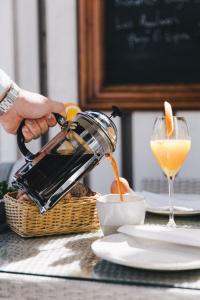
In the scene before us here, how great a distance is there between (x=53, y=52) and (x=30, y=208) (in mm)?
1814

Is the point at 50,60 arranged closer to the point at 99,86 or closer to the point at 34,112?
the point at 99,86

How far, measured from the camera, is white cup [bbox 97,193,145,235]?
109 centimetres

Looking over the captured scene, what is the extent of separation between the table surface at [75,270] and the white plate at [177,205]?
12.2 inches

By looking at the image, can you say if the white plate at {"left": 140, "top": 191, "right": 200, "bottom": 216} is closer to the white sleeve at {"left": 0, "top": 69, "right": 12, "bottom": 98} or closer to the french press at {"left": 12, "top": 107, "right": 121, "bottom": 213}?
the french press at {"left": 12, "top": 107, "right": 121, "bottom": 213}

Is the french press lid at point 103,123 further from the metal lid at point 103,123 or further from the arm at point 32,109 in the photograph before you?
the arm at point 32,109

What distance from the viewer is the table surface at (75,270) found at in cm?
83

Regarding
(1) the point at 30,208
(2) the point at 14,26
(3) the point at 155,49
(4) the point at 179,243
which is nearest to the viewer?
(4) the point at 179,243

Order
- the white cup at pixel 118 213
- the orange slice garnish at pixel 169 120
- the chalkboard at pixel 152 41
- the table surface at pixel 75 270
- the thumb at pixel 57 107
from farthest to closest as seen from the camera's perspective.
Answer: the chalkboard at pixel 152 41, the thumb at pixel 57 107, the orange slice garnish at pixel 169 120, the white cup at pixel 118 213, the table surface at pixel 75 270

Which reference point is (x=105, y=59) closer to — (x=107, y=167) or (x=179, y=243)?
(x=107, y=167)

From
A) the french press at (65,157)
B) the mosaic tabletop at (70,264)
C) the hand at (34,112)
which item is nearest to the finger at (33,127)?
the hand at (34,112)

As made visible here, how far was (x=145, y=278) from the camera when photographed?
2.81 ft

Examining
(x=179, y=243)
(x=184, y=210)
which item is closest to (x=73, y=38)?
(x=184, y=210)

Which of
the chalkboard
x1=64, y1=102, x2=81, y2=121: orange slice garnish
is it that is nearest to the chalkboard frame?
the chalkboard

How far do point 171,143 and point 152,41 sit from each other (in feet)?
4.70
